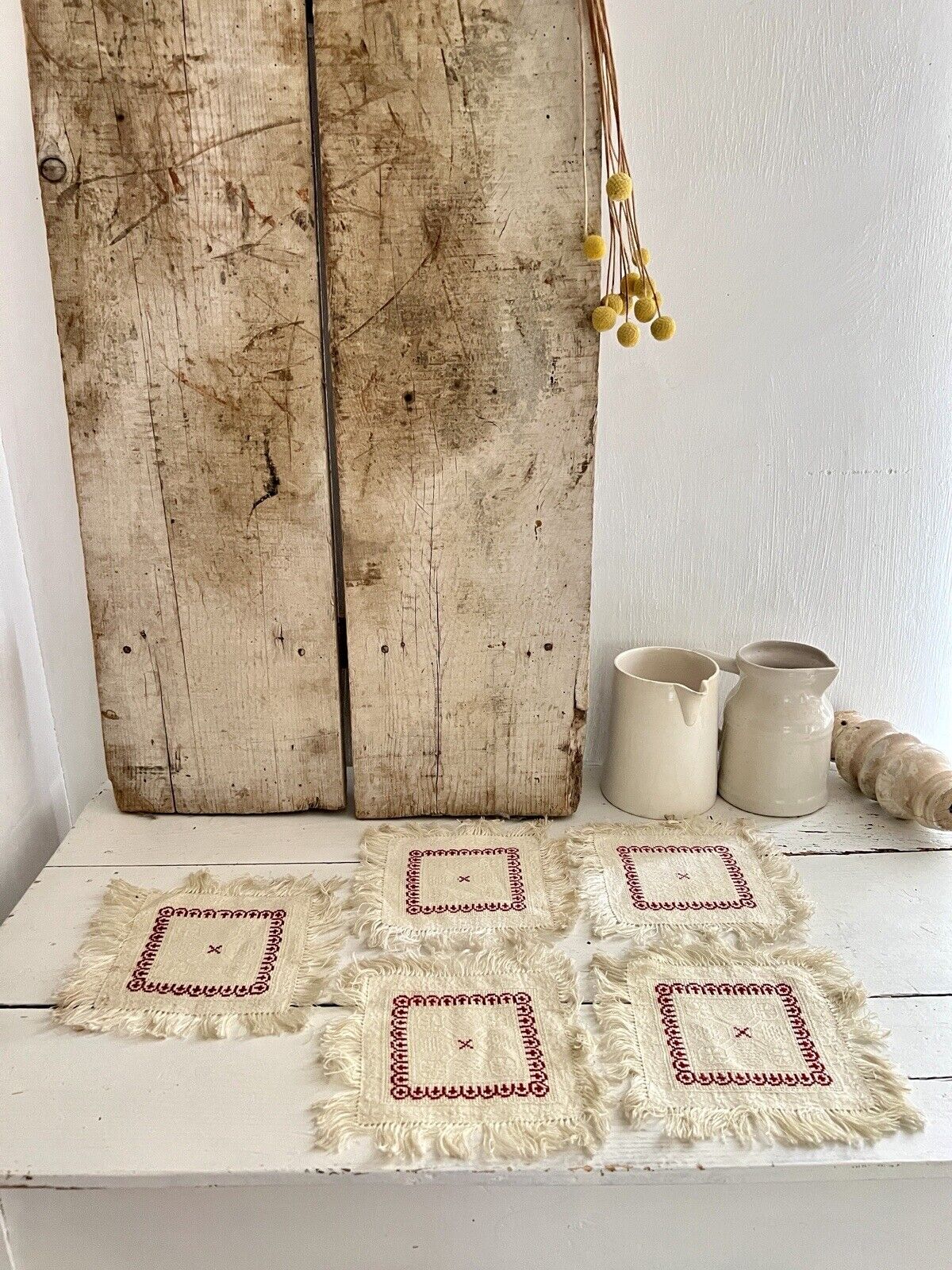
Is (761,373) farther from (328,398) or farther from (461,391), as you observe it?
(328,398)

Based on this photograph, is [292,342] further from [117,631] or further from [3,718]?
[3,718]

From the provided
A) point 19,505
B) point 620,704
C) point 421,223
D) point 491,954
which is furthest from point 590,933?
point 19,505

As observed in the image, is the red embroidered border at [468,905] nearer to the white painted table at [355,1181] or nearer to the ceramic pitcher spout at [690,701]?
the white painted table at [355,1181]

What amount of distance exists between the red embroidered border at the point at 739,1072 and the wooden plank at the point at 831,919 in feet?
0.20

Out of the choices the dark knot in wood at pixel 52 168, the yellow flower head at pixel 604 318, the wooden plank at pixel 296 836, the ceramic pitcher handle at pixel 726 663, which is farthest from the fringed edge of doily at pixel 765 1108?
the dark knot in wood at pixel 52 168

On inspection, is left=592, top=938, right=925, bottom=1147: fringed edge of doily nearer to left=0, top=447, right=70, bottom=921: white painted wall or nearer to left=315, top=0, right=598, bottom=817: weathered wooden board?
left=315, top=0, right=598, bottom=817: weathered wooden board

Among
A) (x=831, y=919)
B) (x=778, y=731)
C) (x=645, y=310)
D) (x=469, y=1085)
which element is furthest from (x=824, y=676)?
(x=469, y=1085)

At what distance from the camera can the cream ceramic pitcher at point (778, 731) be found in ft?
3.14

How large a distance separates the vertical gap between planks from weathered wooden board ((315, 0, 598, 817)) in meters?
0.02

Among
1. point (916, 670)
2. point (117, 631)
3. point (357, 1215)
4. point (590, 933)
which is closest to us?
point (357, 1215)

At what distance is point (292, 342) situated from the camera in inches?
34.0

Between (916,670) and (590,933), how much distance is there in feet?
1.58

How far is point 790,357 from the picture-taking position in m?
0.96

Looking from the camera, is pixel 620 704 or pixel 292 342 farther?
pixel 620 704
